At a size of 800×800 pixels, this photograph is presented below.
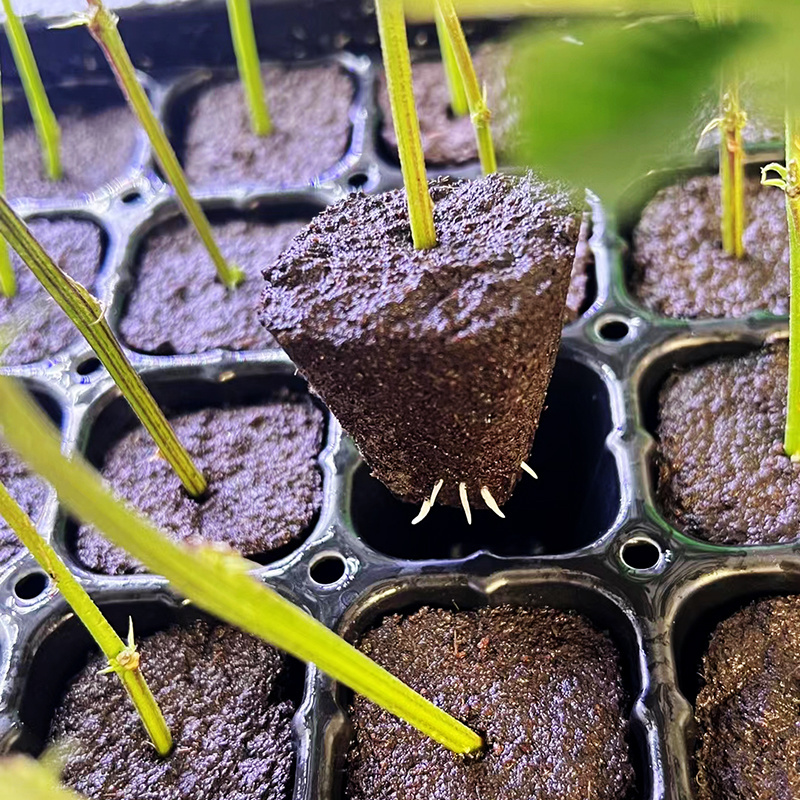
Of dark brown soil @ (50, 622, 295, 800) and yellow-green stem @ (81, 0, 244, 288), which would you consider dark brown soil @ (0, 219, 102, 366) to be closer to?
yellow-green stem @ (81, 0, 244, 288)

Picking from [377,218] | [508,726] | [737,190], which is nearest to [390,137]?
[737,190]

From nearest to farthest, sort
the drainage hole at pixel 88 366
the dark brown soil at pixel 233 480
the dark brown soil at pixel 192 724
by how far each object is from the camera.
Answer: the dark brown soil at pixel 192 724 → the dark brown soil at pixel 233 480 → the drainage hole at pixel 88 366

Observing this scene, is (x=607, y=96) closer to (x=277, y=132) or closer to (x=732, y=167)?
(x=732, y=167)

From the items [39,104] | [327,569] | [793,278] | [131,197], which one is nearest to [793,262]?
[793,278]

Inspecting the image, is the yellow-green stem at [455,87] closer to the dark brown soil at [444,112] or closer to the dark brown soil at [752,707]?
the dark brown soil at [444,112]

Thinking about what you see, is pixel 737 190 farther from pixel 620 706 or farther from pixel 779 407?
pixel 620 706

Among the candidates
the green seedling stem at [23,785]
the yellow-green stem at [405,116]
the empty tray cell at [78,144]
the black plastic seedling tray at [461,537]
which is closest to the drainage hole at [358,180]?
the black plastic seedling tray at [461,537]
